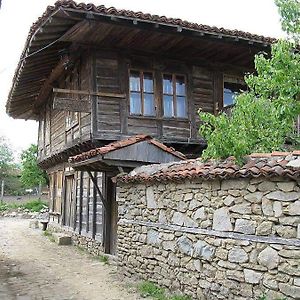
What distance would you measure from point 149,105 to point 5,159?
113 feet

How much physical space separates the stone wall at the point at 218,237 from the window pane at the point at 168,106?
323 centimetres

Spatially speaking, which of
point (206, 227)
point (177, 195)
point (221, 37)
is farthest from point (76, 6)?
point (206, 227)

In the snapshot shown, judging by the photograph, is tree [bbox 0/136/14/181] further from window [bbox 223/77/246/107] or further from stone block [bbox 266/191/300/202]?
stone block [bbox 266/191/300/202]

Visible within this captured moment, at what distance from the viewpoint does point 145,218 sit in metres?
7.30

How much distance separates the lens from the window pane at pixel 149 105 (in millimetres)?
10148

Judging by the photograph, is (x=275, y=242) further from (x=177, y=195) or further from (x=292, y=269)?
(x=177, y=195)

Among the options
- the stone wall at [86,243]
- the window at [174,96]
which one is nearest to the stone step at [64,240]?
the stone wall at [86,243]

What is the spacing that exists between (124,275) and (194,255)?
7.36 feet

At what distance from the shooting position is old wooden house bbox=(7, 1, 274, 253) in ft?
27.4

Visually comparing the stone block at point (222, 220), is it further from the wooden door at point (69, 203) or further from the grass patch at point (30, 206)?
the grass patch at point (30, 206)

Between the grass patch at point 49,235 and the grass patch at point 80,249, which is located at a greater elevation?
the grass patch at point 49,235

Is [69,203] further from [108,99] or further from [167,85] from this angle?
[167,85]

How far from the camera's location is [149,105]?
10.2 metres

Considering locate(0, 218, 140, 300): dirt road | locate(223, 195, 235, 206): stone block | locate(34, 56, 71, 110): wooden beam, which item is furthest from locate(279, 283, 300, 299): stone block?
locate(34, 56, 71, 110): wooden beam
